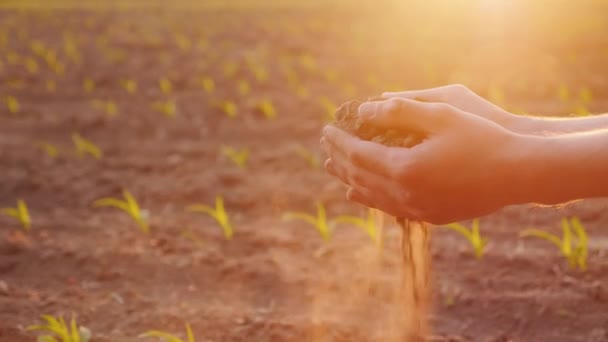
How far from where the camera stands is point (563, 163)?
180 cm

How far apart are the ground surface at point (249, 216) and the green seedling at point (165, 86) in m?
0.08

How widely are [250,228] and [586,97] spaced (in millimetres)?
3281

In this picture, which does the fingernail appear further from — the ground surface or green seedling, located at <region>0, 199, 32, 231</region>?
green seedling, located at <region>0, 199, 32, 231</region>

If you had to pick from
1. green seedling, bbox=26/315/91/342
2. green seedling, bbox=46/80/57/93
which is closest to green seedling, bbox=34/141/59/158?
green seedling, bbox=46/80/57/93

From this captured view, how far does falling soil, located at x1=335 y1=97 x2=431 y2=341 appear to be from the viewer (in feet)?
6.92

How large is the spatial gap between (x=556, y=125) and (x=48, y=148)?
3.93 meters

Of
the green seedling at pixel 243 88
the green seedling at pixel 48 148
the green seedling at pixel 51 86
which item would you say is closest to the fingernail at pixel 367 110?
the green seedling at pixel 48 148

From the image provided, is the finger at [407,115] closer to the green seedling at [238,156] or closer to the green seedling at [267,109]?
the green seedling at [238,156]

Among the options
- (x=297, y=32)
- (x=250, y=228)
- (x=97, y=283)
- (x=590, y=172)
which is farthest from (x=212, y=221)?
(x=297, y=32)

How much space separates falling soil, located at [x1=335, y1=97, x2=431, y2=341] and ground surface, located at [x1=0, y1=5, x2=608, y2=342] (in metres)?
0.40

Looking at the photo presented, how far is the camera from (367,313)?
3004 mm

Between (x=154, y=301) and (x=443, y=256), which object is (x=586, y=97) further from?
(x=154, y=301)

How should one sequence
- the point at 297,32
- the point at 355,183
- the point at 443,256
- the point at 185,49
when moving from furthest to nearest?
1. the point at 297,32
2. the point at 185,49
3. the point at 443,256
4. the point at 355,183

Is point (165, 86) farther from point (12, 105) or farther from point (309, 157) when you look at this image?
point (309, 157)
